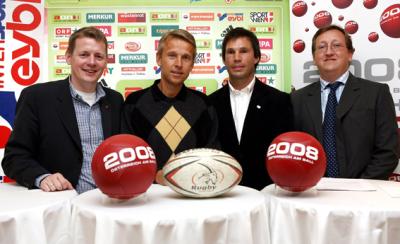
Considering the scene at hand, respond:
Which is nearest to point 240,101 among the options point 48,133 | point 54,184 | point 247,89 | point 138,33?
point 247,89

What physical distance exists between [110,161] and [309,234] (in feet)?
2.59

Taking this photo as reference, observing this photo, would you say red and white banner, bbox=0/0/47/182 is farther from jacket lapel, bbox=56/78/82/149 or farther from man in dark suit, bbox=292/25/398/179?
man in dark suit, bbox=292/25/398/179

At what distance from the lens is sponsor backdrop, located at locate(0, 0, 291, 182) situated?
318 centimetres

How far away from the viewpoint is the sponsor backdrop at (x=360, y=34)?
2.93 meters

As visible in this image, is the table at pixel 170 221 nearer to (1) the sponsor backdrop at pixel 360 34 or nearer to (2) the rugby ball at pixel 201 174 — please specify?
(2) the rugby ball at pixel 201 174

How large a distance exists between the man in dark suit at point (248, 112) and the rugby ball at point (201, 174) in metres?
0.96

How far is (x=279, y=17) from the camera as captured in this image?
326 centimetres

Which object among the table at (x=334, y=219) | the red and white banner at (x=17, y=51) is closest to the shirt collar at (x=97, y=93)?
the red and white banner at (x=17, y=51)

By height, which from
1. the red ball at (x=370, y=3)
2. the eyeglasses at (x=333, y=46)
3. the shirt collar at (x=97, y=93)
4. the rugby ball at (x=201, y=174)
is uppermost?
the red ball at (x=370, y=3)

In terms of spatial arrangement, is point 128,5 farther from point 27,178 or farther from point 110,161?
point 110,161

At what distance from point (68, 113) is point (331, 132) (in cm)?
159

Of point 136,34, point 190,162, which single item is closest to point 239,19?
point 136,34

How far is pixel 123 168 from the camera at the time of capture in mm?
1469

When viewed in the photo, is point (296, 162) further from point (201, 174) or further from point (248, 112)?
point (248, 112)
